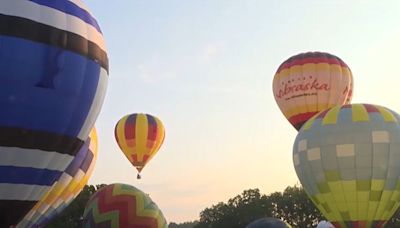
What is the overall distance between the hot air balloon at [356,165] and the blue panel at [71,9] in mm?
8751

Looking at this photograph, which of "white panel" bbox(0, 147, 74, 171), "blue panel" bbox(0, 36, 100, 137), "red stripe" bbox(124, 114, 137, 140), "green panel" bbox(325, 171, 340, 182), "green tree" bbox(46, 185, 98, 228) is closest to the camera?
"blue panel" bbox(0, 36, 100, 137)

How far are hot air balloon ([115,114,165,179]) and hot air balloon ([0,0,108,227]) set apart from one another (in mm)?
18614

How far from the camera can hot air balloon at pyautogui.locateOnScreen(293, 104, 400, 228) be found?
17547 millimetres

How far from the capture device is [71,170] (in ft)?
56.2

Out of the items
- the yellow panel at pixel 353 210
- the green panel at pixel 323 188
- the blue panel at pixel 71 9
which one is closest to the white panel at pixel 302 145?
the green panel at pixel 323 188

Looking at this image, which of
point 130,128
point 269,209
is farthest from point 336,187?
point 269,209

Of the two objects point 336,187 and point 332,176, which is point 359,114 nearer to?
point 332,176

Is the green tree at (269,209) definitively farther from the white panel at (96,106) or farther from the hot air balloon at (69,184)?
the white panel at (96,106)

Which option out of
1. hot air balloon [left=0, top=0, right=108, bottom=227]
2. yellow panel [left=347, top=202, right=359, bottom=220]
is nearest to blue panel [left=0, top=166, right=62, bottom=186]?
hot air balloon [left=0, top=0, right=108, bottom=227]

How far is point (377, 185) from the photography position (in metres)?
17.5

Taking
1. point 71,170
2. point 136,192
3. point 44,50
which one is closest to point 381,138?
point 136,192

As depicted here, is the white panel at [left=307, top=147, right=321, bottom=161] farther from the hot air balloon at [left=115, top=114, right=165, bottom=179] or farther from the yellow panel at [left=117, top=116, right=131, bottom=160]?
the yellow panel at [left=117, top=116, right=131, bottom=160]

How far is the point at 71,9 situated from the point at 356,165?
10.1 meters

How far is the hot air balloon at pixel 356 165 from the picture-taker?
17547mm
